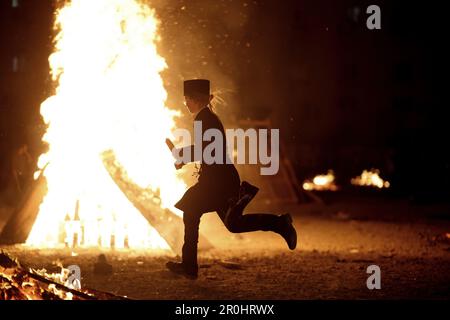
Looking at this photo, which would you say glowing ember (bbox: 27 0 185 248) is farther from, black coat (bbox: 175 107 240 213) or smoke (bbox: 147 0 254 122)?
black coat (bbox: 175 107 240 213)

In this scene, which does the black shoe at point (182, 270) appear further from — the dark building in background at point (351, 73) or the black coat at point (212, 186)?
the dark building in background at point (351, 73)

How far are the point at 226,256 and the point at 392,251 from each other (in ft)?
8.57

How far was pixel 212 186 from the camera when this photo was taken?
6055 mm

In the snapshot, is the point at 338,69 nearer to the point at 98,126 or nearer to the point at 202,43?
the point at 202,43

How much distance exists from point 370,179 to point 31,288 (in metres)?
20.9

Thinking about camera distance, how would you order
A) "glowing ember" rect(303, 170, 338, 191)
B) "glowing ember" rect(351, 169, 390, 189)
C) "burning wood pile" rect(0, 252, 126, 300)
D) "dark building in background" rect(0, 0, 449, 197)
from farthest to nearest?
"dark building in background" rect(0, 0, 449, 197), "glowing ember" rect(351, 169, 390, 189), "glowing ember" rect(303, 170, 338, 191), "burning wood pile" rect(0, 252, 126, 300)

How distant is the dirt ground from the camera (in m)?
6.21

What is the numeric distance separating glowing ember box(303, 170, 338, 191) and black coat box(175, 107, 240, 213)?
56.8ft

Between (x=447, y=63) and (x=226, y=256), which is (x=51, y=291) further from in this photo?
(x=447, y=63)

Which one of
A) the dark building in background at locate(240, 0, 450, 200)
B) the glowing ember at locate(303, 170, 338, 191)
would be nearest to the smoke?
the dark building in background at locate(240, 0, 450, 200)

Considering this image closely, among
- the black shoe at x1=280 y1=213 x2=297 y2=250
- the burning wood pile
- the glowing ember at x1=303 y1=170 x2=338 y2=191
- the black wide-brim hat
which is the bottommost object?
the burning wood pile

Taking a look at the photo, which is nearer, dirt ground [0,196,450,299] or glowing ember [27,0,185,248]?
dirt ground [0,196,450,299]

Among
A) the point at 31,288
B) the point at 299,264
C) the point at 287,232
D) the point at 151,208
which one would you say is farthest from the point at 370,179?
the point at 31,288

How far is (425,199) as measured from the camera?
58.4 feet
